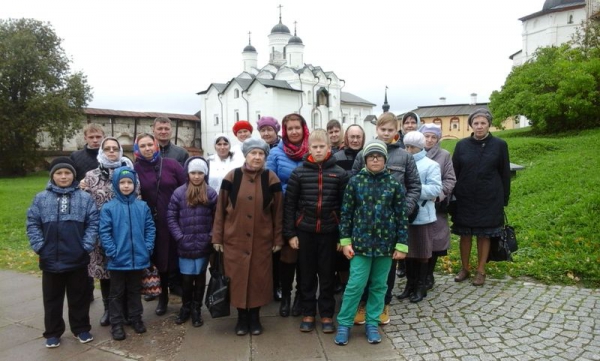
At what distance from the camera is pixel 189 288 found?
428 cm

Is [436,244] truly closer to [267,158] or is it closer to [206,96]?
[267,158]

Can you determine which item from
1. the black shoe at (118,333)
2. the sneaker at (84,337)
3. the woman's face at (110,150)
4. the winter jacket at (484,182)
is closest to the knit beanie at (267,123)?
the woman's face at (110,150)

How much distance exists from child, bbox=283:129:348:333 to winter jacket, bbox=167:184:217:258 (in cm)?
79

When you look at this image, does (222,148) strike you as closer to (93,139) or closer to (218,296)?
(93,139)

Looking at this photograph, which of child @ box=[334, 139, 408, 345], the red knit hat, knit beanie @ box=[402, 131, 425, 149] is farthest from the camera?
the red knit hat

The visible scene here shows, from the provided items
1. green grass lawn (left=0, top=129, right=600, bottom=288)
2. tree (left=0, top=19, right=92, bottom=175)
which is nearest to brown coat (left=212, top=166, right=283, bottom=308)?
green grass lawn (left=0, top=129, right=600, bottom=288)

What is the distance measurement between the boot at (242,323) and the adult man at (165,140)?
1893 millimetres

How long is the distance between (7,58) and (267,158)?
1237 inches

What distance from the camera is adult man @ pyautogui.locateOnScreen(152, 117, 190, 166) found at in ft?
15.8

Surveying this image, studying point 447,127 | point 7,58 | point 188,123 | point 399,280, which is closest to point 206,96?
point 188,123

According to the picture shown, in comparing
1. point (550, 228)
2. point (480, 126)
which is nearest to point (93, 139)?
point (480, 126)

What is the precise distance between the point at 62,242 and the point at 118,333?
101 centimetres

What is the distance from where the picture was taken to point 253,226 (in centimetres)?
391

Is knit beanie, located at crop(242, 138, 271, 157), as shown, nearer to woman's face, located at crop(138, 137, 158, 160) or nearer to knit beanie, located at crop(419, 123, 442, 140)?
woman's face, located at crop(138, 137, 158, 160)
